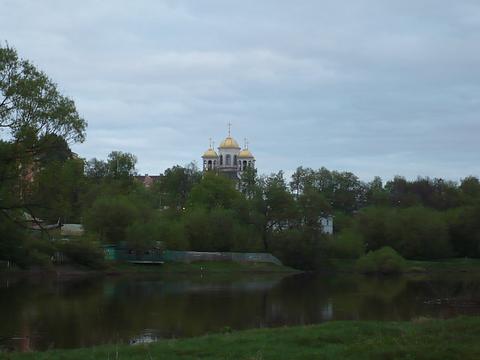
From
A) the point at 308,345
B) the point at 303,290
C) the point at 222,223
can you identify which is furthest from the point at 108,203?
the point at 308,345

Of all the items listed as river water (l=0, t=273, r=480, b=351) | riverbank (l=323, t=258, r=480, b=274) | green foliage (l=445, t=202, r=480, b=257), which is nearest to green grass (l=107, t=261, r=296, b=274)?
riverbank (l=323, t=258, r=480, b=274)

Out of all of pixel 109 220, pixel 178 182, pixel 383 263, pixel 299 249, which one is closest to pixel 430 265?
pixel 383 263

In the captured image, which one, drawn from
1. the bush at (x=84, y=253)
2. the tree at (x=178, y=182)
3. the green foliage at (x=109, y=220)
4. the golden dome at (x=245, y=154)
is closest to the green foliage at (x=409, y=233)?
the green foliage at (x=109, y=220)

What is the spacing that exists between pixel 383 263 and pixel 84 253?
116 ft

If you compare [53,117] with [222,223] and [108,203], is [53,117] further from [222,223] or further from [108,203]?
[222,223]

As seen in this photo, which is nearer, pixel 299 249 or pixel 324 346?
pixel 324 346

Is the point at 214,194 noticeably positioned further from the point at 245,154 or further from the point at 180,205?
the point at 245,154

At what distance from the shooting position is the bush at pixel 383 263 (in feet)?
262

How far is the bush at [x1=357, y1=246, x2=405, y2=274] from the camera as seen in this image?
80.0 m

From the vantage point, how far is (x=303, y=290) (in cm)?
5478

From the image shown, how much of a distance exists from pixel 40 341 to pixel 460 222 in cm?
7553

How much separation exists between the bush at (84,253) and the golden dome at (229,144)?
292ft

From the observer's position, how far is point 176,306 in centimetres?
3962

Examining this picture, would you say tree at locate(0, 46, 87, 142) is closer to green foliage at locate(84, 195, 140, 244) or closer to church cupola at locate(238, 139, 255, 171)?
green foliage at locate(84, 195, 140, 244)
